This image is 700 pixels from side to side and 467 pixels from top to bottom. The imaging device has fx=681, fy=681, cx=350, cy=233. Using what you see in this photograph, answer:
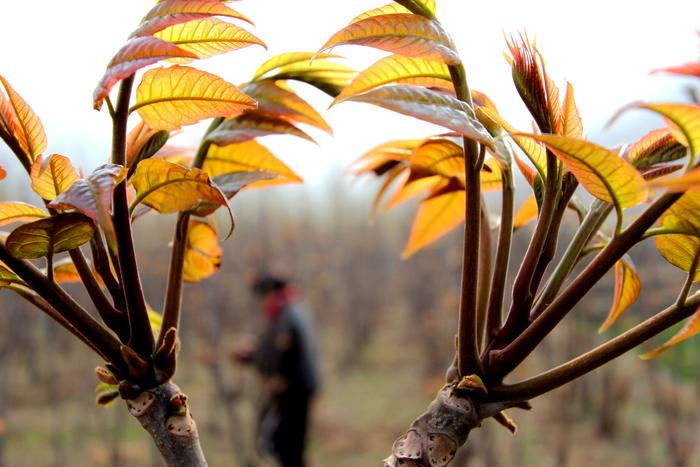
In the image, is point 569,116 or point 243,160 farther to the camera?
point 243,160

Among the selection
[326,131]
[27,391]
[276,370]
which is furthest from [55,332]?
[326,131]

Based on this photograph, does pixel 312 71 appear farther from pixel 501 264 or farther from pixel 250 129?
pixel 501 264

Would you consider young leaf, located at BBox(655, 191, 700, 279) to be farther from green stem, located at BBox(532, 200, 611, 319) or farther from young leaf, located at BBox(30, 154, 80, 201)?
young leaf, located at BBox(30, 154, 80, 201)

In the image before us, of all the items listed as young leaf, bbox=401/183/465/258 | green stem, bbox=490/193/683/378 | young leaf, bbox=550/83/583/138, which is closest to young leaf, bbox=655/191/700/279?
green stem, bbox=490/193/683/378

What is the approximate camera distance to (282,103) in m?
0.79

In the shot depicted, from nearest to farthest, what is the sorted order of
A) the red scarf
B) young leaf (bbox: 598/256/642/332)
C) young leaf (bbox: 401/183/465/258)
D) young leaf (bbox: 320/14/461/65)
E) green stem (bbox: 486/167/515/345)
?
young leaf (bbox: 320/14/461/65), green stem (bbox: 486/167/515/345), young leaf (bbox: 598/256/642/332), young leaf (bbox: 401/183/465/258), the red scarf

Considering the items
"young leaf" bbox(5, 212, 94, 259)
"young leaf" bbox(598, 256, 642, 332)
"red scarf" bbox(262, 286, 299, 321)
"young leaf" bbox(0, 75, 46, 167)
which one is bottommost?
"red scarf" bbox(262, 286, 299, 321)

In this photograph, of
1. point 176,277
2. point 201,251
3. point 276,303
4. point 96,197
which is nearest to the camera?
point 96,197

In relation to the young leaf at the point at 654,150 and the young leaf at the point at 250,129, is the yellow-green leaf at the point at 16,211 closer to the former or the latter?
the young leaf at the point at 250,129

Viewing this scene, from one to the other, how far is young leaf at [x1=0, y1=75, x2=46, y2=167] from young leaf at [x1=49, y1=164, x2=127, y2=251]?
155mm

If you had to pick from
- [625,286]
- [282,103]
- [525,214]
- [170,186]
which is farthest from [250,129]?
[625,286]

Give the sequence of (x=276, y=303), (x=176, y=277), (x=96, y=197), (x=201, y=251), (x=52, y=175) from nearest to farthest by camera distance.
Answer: (x=96, y=197)
(x=52, y=175)
(x=176, y=277)
(x=201, y=251)
(x=276, y=303)

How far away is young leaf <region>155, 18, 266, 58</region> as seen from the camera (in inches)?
26.9

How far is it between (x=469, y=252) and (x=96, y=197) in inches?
13.9
